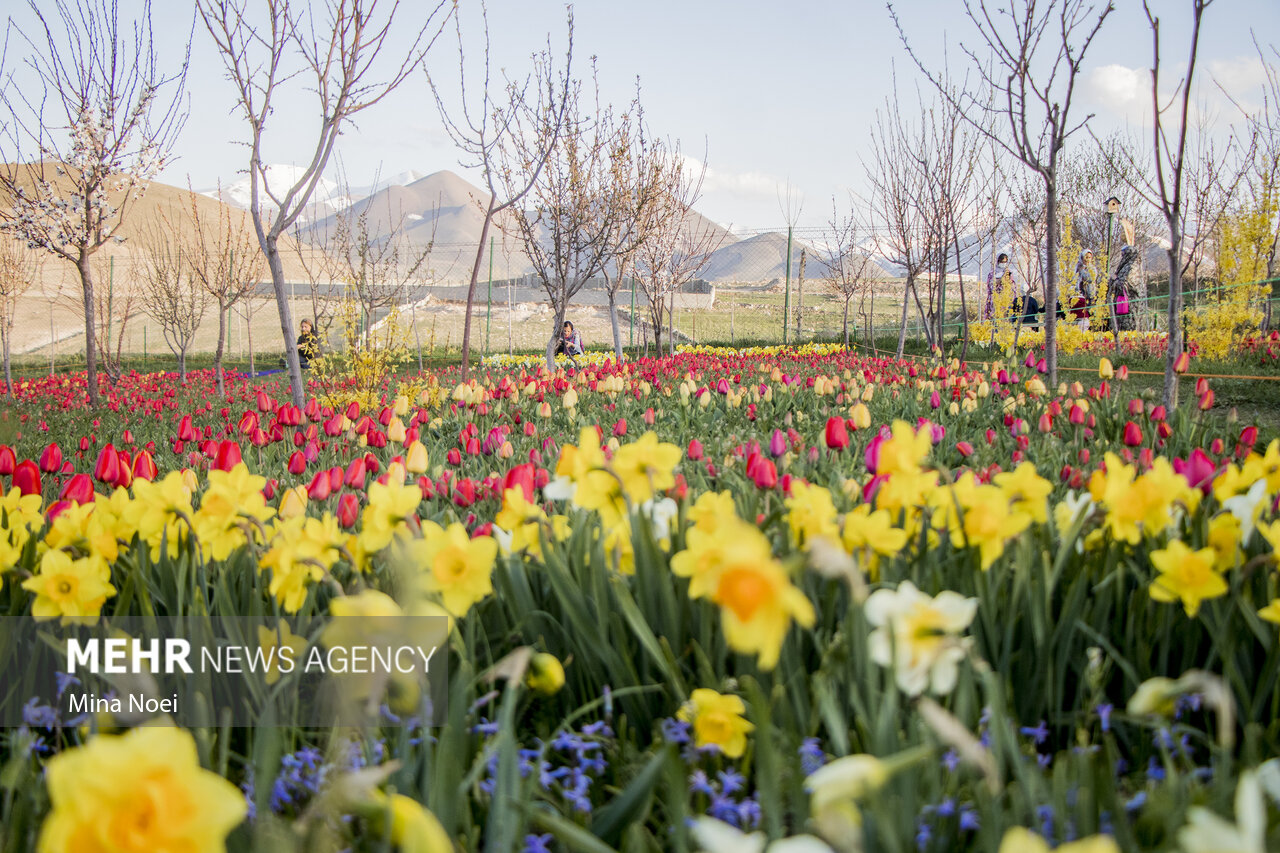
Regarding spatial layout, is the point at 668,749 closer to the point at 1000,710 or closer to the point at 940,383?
the point at 1000,710

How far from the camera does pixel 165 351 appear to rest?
2734cm

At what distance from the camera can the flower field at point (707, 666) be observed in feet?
2.10

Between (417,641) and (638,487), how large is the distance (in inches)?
17.9

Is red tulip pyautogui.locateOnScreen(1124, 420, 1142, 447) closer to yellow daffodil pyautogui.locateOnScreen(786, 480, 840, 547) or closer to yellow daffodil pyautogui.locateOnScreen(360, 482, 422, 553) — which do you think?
yellow daffodil pyautogui.locateOnScreen(786, 480, 840, 547)

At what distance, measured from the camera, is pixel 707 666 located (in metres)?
1.06

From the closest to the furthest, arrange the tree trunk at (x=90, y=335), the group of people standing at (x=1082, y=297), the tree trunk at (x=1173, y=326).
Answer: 1. the tree trunk at (x=1173, y=326)
2. the tree trunk at (x=90, y=335)
3. the group of people standing at (x=1082, y=297)

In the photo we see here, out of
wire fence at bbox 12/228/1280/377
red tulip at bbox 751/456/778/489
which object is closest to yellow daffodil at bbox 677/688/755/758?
red tulip at bbox 751/456/778/489

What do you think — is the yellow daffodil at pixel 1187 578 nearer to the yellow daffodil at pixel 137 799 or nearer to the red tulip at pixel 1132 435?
the yellow daffodil at pixel 137 799

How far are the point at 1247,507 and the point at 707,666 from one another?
99 cm

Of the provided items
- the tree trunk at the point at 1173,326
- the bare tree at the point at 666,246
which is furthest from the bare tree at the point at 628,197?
the tree trunk at the point at 1173,326

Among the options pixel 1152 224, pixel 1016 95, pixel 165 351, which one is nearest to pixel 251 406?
pixel 1016 95

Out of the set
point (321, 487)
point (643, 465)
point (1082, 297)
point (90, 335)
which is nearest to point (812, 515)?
point (643, 465)

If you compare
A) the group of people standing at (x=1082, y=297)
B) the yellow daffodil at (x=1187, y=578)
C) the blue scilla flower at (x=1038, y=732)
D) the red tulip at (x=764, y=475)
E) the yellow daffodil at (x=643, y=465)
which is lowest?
the blue scilla flower at (x=1038, y=732)

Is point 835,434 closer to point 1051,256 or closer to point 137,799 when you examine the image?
point 137,799
